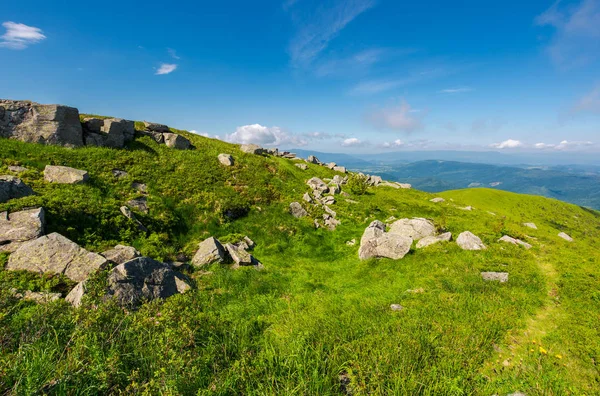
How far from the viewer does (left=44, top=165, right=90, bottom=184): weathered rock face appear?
1764 cm

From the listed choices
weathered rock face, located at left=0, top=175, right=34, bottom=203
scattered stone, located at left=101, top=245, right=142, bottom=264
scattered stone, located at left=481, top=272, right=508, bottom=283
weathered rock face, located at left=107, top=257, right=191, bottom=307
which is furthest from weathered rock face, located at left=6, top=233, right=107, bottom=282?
scattered stone, located at left=481, top=272, right=508, bottom=283

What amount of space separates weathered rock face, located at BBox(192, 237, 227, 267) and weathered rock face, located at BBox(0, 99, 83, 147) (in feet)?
57.6

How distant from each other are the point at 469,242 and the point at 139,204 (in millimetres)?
24060

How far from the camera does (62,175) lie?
17.9 meters

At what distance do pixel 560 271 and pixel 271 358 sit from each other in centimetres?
1773

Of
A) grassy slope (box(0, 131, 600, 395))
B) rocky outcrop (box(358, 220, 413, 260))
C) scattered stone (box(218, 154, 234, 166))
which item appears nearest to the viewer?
grassy slope (box(0, 131, 600, 395))

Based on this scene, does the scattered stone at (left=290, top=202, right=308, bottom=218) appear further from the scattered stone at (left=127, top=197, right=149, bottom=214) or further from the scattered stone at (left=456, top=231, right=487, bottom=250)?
the scattered stone at (left=456, top=231, right=487, bottom=250)

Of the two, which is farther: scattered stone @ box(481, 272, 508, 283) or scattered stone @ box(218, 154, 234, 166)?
scattered stone @ box(218, 154, 234, 166)

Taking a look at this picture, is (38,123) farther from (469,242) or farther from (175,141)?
(469,242)

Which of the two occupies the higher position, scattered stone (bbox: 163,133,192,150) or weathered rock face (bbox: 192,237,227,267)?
scattered stone (bbox: 163,133,192,150)

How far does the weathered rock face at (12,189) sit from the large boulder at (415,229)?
81.2 ft

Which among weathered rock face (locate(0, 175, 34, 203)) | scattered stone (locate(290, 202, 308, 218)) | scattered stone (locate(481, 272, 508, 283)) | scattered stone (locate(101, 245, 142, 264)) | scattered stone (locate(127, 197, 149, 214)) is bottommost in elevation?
scattered stone (locate(481, 272, 508, 283))

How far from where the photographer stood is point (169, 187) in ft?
73.5

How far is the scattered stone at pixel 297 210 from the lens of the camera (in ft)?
80.6
